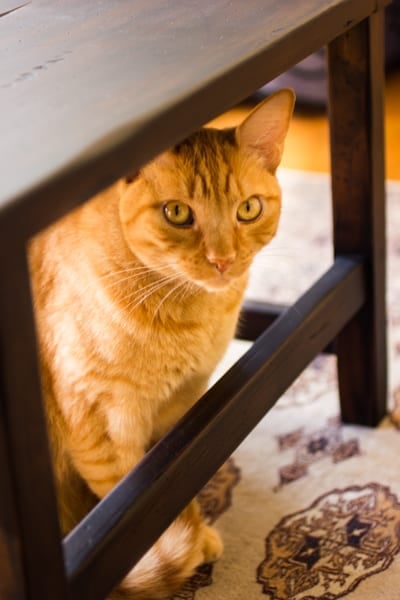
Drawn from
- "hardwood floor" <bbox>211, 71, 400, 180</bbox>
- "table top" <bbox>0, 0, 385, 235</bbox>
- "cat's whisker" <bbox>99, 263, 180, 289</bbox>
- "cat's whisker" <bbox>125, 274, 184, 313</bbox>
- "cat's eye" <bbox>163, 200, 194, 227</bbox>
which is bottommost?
"hardwood floor" <bbox>211, 71, 400, 180</bbox>

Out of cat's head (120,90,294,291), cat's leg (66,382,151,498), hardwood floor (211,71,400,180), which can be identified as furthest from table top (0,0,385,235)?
hardwood floor (211,71,400,180)

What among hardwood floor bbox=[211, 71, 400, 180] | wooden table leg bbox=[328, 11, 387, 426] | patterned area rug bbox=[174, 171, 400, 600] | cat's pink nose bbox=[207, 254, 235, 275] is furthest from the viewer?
hardwood floor bbox=[211, 71, 400, 180]

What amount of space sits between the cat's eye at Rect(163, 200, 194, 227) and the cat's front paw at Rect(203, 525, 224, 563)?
0.48 metres

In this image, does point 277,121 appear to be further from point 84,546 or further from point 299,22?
point 84,546

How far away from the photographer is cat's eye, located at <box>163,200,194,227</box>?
45.6 inches

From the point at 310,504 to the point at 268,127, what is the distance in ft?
2.01

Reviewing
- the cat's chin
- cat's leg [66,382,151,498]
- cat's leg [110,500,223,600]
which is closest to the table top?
the cat's chin

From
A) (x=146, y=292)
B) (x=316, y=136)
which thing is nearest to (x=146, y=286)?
(x=146, y=292)

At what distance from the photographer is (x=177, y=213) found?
1.16 meters

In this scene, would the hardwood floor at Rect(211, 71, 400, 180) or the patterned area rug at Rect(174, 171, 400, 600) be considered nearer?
the patterned area rug at Rect(174, 171, 400, 600)

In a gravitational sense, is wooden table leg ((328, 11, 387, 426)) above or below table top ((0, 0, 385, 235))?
below

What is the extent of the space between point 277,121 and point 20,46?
332mm

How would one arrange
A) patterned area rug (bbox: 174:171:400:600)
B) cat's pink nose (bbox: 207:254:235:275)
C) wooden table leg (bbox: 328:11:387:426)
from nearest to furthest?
cat's pink nose (bbox: 207:254:235:275), patterned area rug (bbox: 174:171:400:600), wooden table leg (bbox: 328:11:387:426)

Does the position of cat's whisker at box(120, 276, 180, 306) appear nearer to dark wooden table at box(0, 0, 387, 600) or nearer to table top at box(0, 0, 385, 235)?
dark wooden table at box(0, 0, 387, 600)
